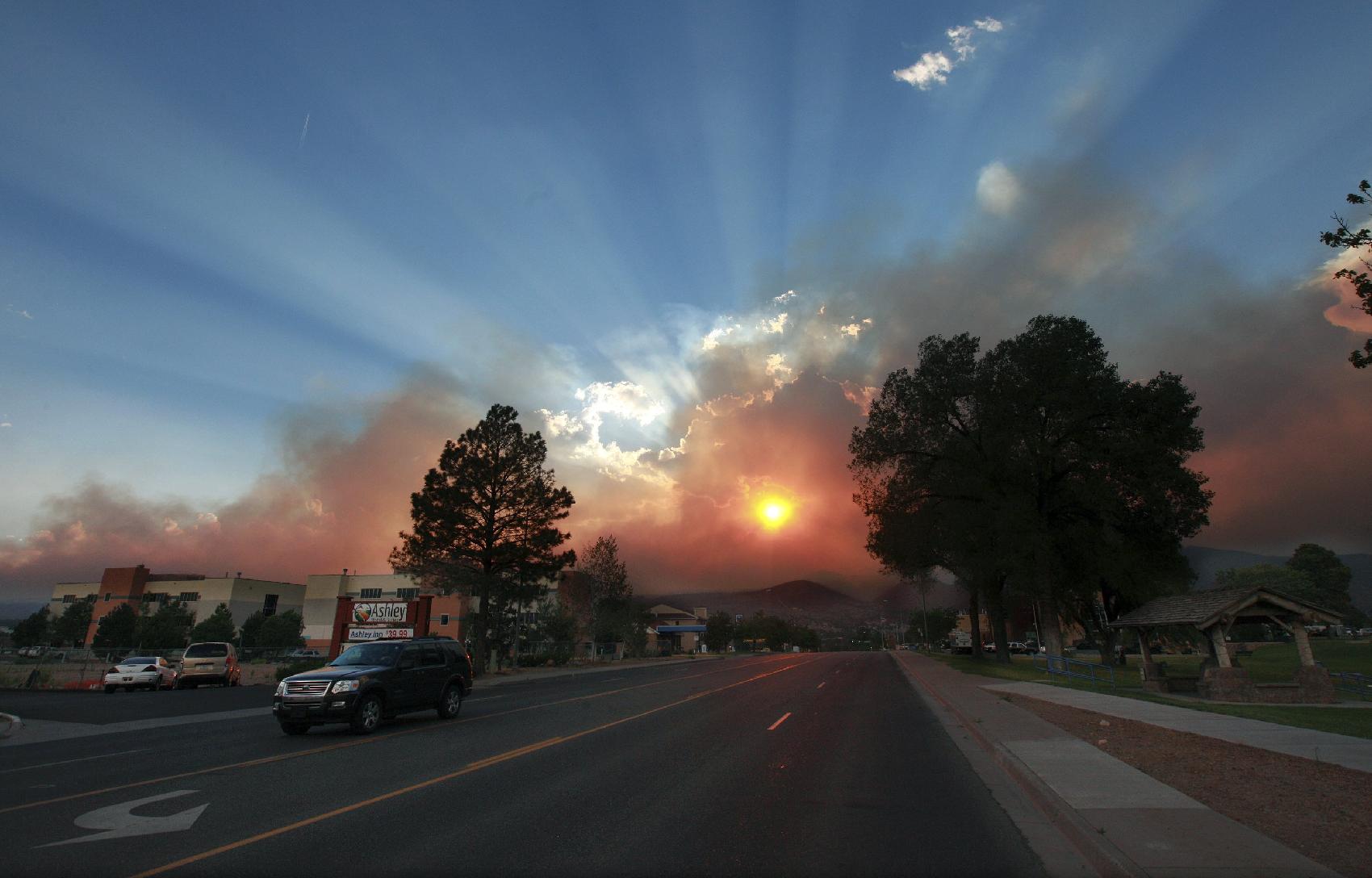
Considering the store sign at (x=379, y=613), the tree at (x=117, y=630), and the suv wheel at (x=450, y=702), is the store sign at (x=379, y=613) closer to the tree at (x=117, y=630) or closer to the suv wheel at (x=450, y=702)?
the suv wheel at (x=450, y=702)

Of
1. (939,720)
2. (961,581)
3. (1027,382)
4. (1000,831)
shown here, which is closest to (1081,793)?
(1000,831)

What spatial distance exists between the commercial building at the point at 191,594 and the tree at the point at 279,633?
90.7ft

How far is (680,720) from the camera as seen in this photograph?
16.2 metres

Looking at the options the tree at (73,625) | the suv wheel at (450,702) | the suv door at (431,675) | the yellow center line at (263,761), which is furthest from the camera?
A: the tree at (73,625)

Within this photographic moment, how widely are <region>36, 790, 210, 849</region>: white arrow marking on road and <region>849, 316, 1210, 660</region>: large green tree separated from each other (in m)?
33.0

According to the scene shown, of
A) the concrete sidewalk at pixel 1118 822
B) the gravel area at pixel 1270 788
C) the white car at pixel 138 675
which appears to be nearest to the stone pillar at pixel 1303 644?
the gravel area at pixel 1270 788

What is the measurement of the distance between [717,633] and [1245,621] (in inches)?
4019

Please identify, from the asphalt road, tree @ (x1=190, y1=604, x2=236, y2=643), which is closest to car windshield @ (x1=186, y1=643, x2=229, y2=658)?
the asphalt road

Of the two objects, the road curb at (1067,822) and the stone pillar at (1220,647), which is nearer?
the road curb at (1067,822)

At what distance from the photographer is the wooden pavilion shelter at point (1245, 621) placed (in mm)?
21625

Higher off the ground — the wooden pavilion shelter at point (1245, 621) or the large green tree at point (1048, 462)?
the large green tree at point (1048, 462)

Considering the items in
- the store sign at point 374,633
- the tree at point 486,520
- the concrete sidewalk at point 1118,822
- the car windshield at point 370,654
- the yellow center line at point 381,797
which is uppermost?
the tree at point 486,520

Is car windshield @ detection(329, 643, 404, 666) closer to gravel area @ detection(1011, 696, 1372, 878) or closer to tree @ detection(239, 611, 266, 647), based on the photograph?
gravel area @ detection(1011, 696, 1372, 878)

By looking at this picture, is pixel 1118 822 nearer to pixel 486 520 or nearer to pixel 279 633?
pixel 486 520
